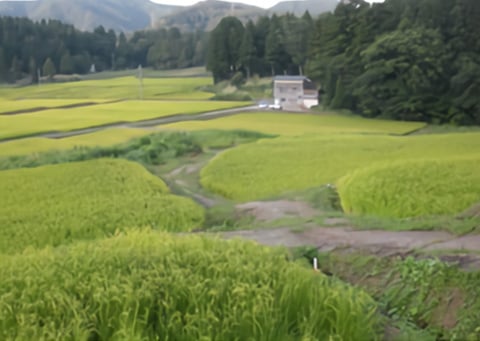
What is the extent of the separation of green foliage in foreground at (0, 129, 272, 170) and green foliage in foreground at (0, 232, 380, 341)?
8.93m

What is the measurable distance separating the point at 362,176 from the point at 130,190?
3.45m

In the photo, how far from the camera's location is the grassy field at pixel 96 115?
16.1 metres

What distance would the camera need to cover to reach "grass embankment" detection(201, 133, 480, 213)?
1120 centimetres

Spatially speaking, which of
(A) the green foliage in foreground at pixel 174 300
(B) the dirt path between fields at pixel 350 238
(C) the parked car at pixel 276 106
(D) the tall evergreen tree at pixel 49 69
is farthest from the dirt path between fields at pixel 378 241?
(D) the tall evergreen tree at pixel 49 69

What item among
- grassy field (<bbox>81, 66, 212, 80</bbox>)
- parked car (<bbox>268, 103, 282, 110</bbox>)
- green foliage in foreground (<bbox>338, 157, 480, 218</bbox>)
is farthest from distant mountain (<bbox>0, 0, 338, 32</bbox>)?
green foliage in foreground (<bbox>338, 157, 480, 218</bbox>)

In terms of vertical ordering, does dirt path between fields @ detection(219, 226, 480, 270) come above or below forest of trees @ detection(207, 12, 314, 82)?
below

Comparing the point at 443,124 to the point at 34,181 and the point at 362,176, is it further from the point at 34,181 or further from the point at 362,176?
the point at 34,181

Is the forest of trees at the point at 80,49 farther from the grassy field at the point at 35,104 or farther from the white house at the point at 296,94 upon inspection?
the white house at the point at 296,94

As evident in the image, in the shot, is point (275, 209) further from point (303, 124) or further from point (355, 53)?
point (355, 53)

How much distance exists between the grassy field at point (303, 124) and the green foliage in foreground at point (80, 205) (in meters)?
5.79

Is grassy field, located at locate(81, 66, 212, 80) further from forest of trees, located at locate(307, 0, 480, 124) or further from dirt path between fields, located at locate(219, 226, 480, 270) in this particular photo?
dirt path between fields, located at locate(219, 226, 480, 270)

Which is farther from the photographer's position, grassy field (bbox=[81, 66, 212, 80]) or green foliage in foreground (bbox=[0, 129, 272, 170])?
grassy field (bbox=[81, 66, 212, 80])

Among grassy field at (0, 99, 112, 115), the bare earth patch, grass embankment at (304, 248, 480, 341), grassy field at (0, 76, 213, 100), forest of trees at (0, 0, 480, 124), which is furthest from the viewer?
grassy field at (0, 76, 213, 100)

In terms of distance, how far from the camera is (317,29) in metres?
22.2
